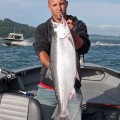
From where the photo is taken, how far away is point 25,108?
468cm

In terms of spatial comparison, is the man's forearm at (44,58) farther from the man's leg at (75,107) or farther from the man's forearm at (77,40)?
the man's leg at (75,107)

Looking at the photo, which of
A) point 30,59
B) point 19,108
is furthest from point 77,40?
point 30,59

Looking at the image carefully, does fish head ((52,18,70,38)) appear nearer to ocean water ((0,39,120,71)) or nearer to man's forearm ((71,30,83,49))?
man's forearm ((71,30,83,49))

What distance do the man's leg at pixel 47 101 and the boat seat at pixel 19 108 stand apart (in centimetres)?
12

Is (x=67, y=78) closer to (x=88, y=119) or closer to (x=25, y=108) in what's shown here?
(x=25, y=108)

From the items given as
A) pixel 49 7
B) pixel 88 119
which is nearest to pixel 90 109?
pixel 88 119

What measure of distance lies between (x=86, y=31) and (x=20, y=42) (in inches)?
2212

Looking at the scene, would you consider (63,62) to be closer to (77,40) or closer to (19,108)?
(77,40)

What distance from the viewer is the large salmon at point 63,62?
3602 millimetres

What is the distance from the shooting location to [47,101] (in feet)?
15.6

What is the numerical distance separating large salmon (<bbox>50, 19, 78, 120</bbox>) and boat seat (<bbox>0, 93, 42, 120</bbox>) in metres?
0.66

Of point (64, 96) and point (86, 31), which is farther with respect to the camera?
point (86, 31)

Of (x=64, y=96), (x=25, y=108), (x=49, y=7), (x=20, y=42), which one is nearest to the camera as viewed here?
(x=64, y=96)

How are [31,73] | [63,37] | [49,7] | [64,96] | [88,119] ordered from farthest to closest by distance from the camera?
[31,73] → [88,119] → [49,7] → [64,96] → [63,37]
